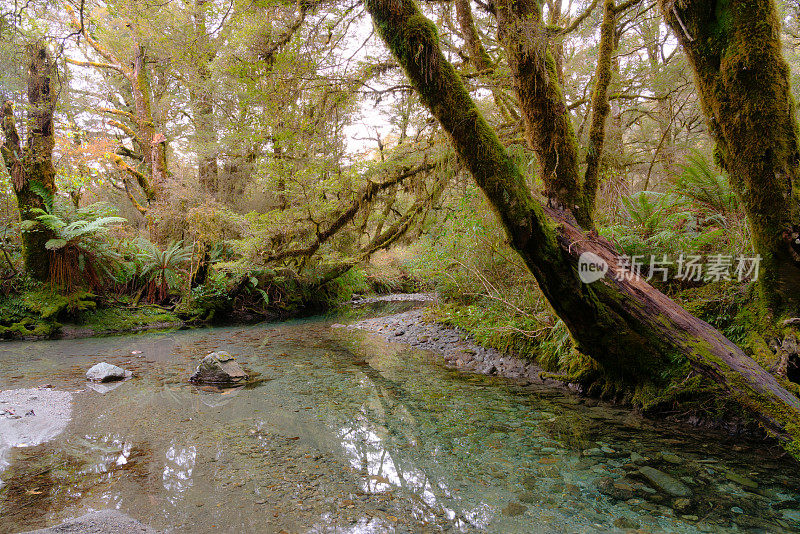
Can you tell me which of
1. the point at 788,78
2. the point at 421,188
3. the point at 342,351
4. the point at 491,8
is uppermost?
the point at 491,8

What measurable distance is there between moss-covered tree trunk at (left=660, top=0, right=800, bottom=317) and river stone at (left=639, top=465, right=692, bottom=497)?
185 centimetres

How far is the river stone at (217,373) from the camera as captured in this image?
4871mm

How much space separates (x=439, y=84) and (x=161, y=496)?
3813 millimetres

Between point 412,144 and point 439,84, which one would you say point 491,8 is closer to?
point 439,84

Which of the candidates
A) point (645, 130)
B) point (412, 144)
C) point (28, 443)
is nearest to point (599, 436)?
point (28, 443)

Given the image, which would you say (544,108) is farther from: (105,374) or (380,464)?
(105,374)

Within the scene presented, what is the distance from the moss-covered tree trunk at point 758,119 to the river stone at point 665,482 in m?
1.85

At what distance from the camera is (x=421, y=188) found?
6.66 metres

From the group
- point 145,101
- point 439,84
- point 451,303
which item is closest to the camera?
point 439,84

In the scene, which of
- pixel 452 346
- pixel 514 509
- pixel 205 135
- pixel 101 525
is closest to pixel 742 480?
pixel 514 509

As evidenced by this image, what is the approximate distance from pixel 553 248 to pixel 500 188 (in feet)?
2.33

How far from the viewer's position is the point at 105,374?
193 inches

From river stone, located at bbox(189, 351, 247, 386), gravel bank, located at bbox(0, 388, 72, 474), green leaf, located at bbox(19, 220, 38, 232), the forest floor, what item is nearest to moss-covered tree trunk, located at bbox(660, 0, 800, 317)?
the forest floor

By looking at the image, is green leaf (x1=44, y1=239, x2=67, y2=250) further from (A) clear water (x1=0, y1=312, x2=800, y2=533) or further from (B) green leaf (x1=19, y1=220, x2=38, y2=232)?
(A) clear water (x1=0, y1=312, x2=800, y2=533)
